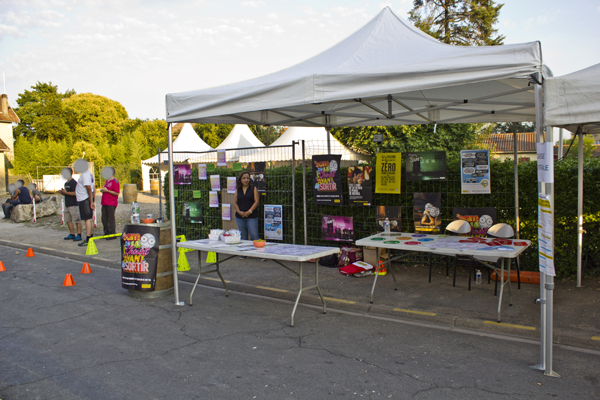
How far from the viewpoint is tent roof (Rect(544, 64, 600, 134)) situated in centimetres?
362

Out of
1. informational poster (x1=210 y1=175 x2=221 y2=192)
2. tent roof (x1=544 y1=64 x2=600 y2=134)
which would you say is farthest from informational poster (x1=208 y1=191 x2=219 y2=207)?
tent roof (x1=544 y1=64 x2=600 y2=134)

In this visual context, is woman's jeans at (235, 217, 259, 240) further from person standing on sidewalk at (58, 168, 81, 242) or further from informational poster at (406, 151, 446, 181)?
person standing on sidewalk at (58, 168, 81, 242)

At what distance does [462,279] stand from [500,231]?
1.22 meters

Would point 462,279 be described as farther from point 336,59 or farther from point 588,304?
point 336,59

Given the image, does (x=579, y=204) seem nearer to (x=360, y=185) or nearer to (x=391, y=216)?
(x=391, y=216)

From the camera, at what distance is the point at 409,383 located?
11.8ft

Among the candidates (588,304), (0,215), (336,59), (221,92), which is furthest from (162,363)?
(0,215)

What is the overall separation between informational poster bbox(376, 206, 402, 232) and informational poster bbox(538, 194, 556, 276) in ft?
12.8

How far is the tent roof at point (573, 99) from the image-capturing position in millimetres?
3619

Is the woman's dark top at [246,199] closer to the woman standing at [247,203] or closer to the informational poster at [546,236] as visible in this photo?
the woman standing at [247,203]

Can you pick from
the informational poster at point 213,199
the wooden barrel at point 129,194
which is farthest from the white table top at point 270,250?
the wooden barrel at point 129,194

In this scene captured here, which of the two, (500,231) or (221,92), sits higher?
(221,92)

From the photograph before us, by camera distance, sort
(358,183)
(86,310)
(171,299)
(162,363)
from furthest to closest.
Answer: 1. (358,183)
2. (171,299)
3. (86,310)
4. (162,363)

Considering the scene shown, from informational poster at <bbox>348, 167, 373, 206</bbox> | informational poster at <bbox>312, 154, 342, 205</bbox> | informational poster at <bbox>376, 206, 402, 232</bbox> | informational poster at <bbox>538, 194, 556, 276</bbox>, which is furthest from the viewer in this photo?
informational poster at <bbox>312, 154, 342, 205</bbox>
